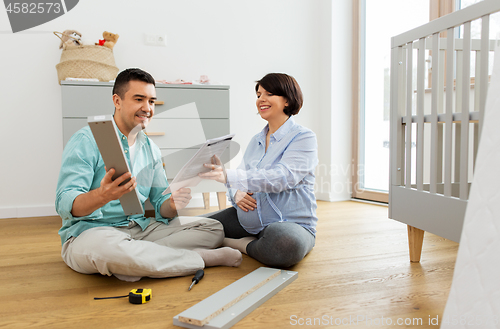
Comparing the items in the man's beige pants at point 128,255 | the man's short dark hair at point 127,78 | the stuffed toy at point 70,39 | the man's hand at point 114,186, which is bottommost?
the man's beige pants at point 128,255

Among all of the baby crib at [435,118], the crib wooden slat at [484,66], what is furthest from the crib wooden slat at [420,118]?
the crib wooden slat at [484,66]

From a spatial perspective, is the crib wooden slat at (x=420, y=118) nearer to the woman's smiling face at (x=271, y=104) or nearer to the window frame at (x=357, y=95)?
the woman's smiling face at (x=271, y=104)

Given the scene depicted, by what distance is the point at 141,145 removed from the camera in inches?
55.7

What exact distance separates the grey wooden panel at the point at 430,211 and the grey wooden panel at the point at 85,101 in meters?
1.64

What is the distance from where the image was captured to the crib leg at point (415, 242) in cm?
138

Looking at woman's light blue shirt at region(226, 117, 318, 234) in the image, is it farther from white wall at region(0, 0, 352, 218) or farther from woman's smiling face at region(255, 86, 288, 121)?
white wall at region(0, 0, 352, 218)

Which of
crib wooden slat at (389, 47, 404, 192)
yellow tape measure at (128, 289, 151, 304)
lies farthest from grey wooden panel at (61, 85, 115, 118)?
crib wooden slat at (389, 47, 404, 192)

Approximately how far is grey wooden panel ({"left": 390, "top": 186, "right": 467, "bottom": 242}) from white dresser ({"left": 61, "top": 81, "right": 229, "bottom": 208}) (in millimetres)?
1216

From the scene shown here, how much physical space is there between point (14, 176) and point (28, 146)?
22cm

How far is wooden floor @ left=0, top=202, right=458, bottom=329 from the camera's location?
0.93m

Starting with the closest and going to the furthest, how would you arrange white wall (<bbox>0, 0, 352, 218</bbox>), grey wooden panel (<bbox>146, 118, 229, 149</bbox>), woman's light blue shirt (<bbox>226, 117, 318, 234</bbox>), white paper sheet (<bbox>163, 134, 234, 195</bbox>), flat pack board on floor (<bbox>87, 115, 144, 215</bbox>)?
flat pack board on floor (<bbox>87, 115, 144, 215</bbox>)
white paper sheet (<bbox>163, 134, 234, 195</bbox>)
woman's light blue shirt (<bbox>226, 117, 318, 234</bbox>)
grey wooden panel (<bbox>146, 118, 229, 149</bbox>)
white wall (<bbox>0, 0, 352, 218</bbox>)

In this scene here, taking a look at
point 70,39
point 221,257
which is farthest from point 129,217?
point 70,39

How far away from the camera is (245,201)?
4.88ft

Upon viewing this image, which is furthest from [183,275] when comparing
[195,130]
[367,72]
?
[367,72]
